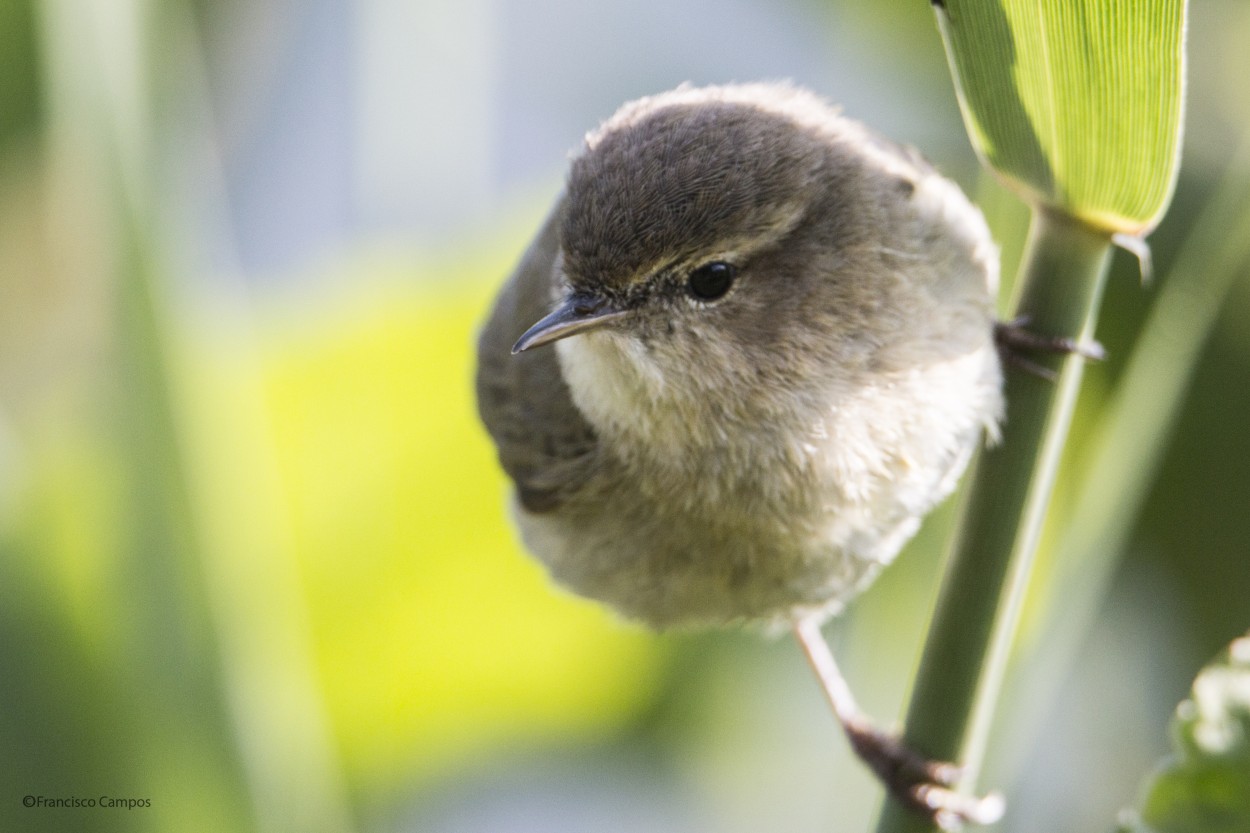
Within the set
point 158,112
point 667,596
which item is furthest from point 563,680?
point 158,112

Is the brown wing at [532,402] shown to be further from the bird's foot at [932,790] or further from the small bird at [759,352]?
the bird's foot at [932,790]

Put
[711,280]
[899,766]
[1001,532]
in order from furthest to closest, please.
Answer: [899,766], [711,280], [1001,532]

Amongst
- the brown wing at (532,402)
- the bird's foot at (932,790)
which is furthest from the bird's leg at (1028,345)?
the brown wing at (532,402)

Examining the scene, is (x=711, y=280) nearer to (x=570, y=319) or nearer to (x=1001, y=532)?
(x=570, y=319)

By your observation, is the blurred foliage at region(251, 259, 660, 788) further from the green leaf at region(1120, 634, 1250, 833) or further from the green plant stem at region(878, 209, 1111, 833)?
the green leaf at region(1120, 634, 1250, 833)

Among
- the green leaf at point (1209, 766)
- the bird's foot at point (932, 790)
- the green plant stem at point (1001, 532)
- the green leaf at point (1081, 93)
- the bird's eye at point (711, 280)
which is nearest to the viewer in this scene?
the green leaf at point (1209, 766)

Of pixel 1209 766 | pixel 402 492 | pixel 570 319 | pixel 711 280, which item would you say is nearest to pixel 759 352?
pixel 711 280
